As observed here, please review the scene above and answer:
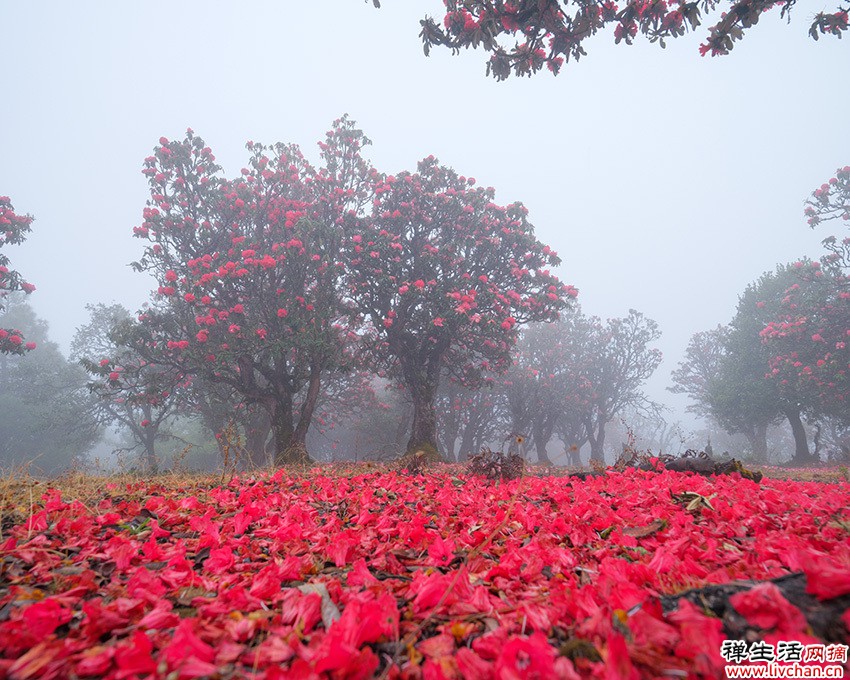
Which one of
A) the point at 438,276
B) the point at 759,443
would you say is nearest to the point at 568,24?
the point at 438,276

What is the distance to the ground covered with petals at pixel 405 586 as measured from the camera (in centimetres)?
123

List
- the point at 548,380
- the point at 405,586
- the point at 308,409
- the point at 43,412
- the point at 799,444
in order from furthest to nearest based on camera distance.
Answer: the point at 548,380 < the point at 43,412 < the point at 799,444 < the point at 308,409 < the point at 405,586

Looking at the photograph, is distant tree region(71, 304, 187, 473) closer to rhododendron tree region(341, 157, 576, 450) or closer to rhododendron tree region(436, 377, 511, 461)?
rhododendron tree region(341, 157, 576, 450)

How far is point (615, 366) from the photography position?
89.0ft

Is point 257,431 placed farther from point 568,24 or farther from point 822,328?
point 822,328

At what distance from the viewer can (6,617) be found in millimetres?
1614

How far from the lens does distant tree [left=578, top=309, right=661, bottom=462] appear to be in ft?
86.5

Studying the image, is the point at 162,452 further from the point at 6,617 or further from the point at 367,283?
the point at 6,617

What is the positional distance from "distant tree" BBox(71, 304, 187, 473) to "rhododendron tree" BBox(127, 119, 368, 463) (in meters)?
0.94

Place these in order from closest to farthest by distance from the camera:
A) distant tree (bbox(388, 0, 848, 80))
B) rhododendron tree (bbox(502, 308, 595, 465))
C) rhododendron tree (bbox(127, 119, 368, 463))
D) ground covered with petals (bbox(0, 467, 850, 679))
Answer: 1. ground covered with petals (bbox(0, 467, 850, 679))
2. distant tree (bbox(388, 0, 848, 80))
3. rhododendron tree (bbox(127, 119, 368, 463))
4. rhododendron tree (bbox(502, 308, 595, 465))

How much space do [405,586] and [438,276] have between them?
12026mm

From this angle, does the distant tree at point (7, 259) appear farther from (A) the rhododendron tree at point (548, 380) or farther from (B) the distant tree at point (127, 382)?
(A) the rhododendron tree at point (548, 380)

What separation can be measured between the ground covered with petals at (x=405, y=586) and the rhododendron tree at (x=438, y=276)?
8.69 metres

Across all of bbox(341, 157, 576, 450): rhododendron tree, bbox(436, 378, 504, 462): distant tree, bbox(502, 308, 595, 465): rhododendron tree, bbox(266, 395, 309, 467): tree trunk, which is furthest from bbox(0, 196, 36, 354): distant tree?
bbox(502, 308, 595, 465): rhododendron tree
